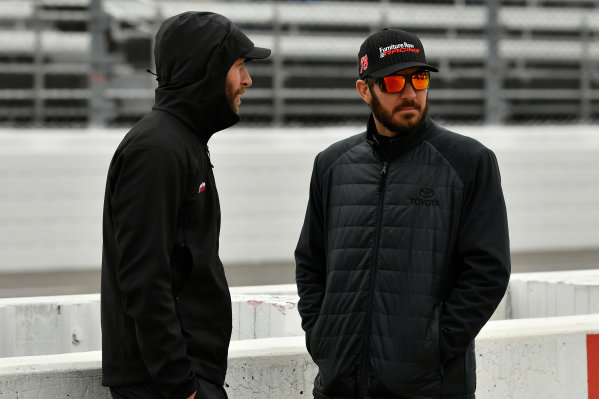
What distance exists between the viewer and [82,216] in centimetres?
746

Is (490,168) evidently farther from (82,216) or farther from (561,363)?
(82,216)

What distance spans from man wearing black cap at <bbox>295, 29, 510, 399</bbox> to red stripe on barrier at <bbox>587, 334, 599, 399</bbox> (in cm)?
113

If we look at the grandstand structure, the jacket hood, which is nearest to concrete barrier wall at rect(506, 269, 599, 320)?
the jacket hood

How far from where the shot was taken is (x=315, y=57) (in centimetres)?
786

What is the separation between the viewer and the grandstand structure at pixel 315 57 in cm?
732

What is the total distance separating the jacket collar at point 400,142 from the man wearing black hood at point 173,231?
39 cm

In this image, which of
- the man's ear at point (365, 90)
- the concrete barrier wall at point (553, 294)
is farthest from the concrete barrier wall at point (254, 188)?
the man's ear at point (365, 90)

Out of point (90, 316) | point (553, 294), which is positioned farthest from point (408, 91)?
point (553, 294)

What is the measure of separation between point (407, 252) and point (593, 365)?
136 cm

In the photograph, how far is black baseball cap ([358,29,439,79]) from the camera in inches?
89.1

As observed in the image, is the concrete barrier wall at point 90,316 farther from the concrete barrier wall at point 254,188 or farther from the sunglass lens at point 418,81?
the concrete barrier wall at point 254,188

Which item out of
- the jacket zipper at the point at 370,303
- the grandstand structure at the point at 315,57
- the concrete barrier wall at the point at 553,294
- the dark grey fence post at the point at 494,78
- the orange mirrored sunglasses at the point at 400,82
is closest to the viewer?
the jacket zipper at the point at 370,303

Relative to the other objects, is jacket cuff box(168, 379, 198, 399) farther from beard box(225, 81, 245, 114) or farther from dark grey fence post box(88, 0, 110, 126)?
dark grey fence post box(88, 0, 110, 126)

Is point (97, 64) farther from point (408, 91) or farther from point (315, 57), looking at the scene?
point (408, 91)
